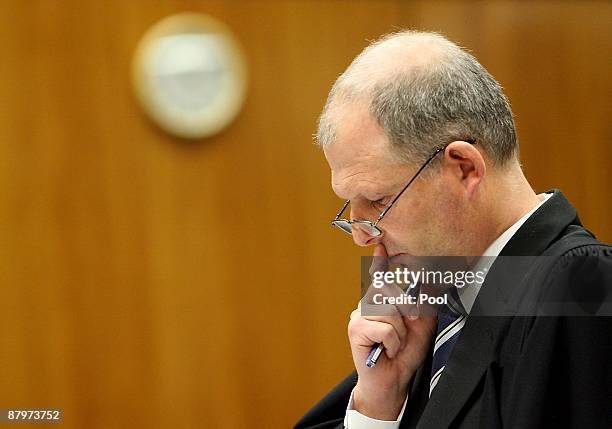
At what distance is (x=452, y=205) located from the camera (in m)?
1.80

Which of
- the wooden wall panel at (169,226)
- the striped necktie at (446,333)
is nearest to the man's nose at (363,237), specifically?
the striped necktie at (446,333)

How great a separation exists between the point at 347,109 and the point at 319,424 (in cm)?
87

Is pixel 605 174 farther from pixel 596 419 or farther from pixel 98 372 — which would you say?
pixel 596 419

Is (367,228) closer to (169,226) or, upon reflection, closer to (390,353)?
(390,353)

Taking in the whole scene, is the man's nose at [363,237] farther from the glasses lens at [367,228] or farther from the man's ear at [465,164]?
the man's ear at [465,164]

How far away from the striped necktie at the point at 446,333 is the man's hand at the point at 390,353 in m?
0.07

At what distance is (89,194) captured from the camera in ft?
10.9

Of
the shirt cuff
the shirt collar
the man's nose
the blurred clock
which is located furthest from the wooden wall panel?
the shirt collar

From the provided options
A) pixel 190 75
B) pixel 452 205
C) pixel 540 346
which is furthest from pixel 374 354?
pixel 190 75

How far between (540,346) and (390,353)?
519 millimetres

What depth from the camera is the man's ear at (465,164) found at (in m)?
1.76

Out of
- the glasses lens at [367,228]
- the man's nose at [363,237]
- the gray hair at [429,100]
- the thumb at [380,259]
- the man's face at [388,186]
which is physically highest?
the gray hair at [429,100]

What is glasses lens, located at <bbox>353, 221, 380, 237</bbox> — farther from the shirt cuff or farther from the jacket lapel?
the shirt cuff

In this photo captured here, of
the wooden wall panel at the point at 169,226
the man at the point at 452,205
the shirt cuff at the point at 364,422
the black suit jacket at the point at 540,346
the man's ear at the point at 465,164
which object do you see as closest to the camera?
the black suit jacket at the point at 540,346
